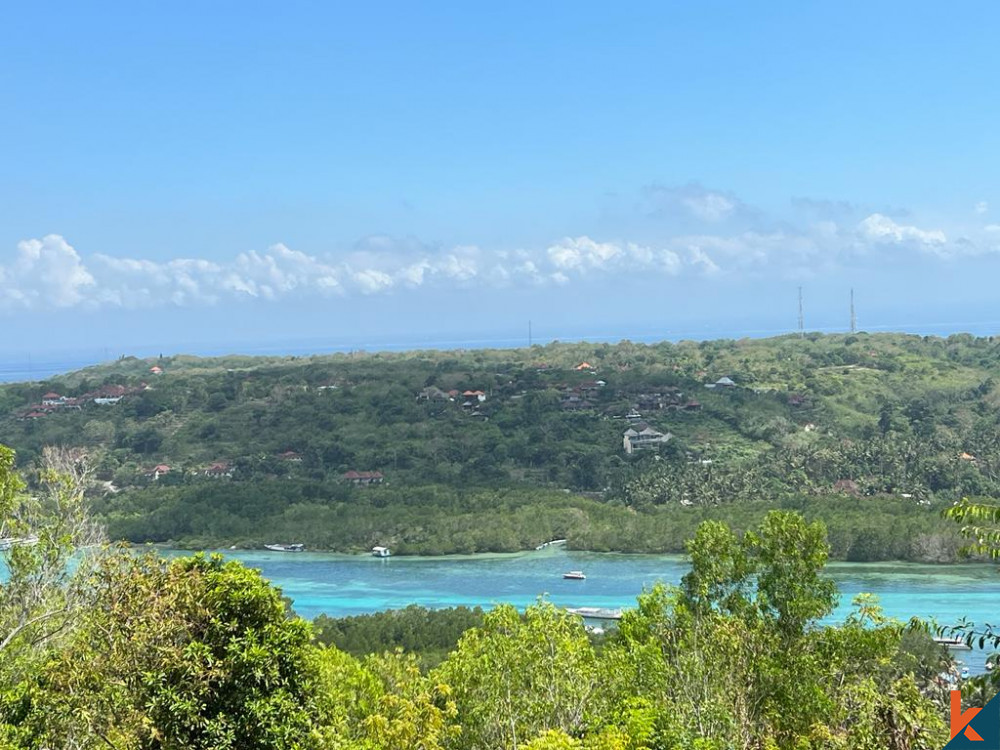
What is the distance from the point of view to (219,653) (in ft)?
22.1

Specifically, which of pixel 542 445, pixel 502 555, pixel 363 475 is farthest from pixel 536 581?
pixel 363 475

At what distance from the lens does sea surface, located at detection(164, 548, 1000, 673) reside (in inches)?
1283

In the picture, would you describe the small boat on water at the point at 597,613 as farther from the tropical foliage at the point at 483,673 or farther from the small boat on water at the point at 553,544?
the tropical foliage at the point at 483,673

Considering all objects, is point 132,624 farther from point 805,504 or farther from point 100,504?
point 100,504

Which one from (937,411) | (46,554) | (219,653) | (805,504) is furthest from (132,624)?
(937,411)

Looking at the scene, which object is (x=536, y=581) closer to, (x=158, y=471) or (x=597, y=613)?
(x=597, y=613)

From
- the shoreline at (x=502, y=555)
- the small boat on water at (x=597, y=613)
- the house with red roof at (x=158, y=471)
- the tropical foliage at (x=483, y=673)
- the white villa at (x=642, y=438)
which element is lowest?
the shoreline at (x=502, y=555)

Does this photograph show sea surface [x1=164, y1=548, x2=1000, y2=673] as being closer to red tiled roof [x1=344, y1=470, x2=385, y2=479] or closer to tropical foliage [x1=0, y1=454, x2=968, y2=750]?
red tiled roof [x1=344, y1=470, x2=385, y2=479]

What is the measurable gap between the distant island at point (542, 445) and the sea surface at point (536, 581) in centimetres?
126

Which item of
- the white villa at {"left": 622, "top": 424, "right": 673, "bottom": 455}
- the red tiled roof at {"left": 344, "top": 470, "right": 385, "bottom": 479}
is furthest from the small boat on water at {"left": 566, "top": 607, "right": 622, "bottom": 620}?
the red tiled roof at {"left": 344, "top": 470, "right": 385, "bottom": 479}

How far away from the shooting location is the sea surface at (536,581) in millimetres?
32594

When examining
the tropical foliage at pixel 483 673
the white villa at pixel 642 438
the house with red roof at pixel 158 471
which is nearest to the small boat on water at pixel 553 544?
the white villa at pixel 642 438

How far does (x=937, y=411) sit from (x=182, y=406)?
5012cm

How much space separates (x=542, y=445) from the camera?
57250 millimetres
